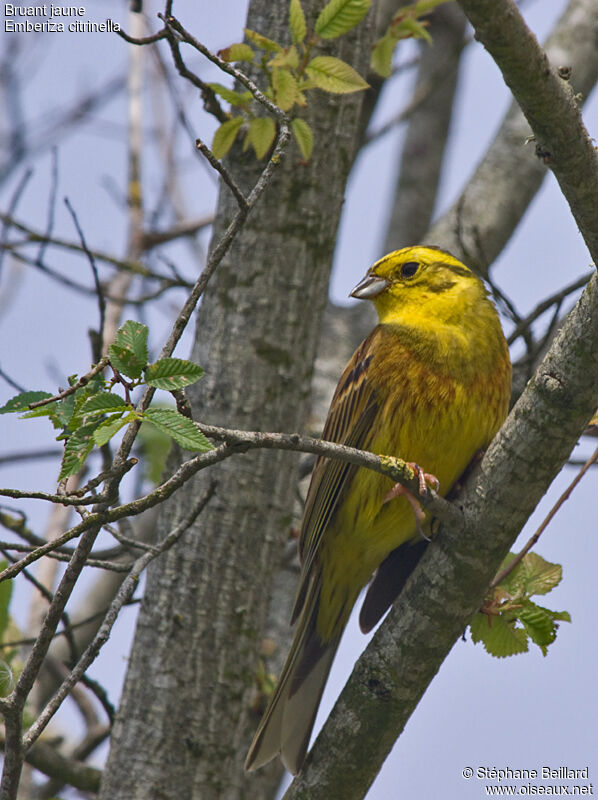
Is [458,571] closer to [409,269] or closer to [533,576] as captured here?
[533,576]

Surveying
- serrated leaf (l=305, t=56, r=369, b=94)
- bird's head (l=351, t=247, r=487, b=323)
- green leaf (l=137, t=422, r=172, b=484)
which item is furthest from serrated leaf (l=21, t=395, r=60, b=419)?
green leaf (l=137, t=422, r=172, b=484)

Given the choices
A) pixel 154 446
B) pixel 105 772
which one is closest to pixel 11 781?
pixel 105 772

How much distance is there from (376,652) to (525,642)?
1.71 ft

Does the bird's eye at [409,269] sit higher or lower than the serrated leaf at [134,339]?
higher

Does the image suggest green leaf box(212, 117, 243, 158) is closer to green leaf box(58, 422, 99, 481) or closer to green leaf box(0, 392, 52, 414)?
green leaf box(0, 392, 52, 414)

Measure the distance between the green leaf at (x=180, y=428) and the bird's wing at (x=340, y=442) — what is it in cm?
159

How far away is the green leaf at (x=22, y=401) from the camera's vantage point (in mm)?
2137

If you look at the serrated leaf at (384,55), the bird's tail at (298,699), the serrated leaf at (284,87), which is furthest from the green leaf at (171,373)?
the serrated leaf at (384,55)

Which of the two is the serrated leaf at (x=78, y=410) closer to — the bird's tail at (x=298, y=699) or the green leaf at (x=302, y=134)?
the green leaf at (x=302, y=134)

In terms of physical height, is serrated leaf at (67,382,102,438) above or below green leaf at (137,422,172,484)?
below

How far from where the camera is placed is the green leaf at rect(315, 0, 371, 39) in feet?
9.80

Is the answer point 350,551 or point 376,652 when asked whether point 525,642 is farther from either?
point 350,551

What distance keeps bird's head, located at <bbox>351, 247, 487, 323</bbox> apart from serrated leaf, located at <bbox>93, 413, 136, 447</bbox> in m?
2.01

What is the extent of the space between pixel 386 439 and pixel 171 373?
1573 mm
